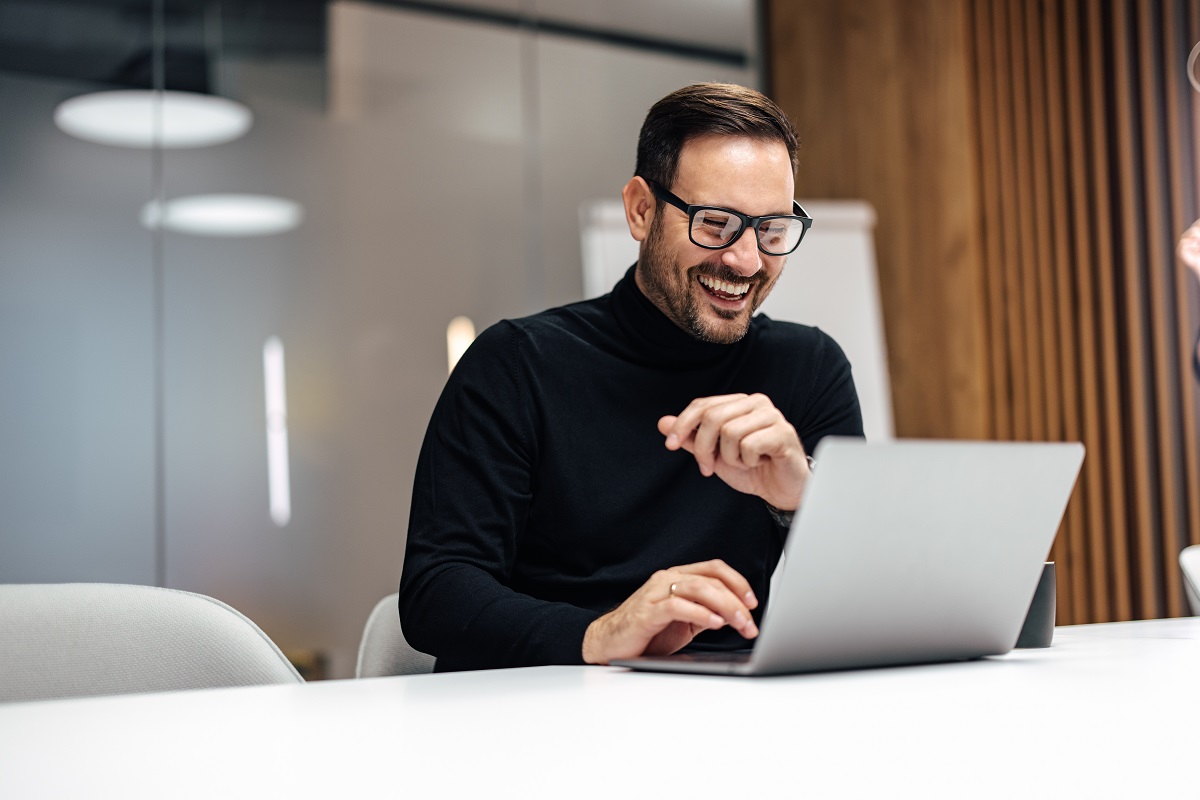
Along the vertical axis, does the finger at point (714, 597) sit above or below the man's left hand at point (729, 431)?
below

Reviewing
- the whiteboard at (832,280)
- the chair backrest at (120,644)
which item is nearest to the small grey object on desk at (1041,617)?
the chair backrest at (120,644)

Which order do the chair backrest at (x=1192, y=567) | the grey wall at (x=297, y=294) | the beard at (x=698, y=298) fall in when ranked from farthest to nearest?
the grey wall at (x=297, y=294) → the chair backrest at (x=1192, y=567) → the beard at (x=698, y=298)

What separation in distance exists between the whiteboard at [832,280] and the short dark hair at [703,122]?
161 centimetres

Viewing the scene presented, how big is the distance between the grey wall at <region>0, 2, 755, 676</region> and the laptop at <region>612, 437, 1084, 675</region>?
246cm

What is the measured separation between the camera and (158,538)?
122 inches

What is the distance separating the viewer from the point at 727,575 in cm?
103

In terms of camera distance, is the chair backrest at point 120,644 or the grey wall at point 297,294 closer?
the chair backrest at point 120,644

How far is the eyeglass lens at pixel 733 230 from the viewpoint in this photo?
63.5 inches

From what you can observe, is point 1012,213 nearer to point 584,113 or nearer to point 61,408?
point 584,113

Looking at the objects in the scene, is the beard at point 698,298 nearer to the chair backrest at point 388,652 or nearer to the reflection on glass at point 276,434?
the chair backrest at point 388,652

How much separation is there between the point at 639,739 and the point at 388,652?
1006 mm

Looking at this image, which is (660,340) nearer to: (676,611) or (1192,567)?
(676,611)

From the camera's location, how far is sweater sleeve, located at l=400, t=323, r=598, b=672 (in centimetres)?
128

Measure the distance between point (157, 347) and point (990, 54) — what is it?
2593 mm
